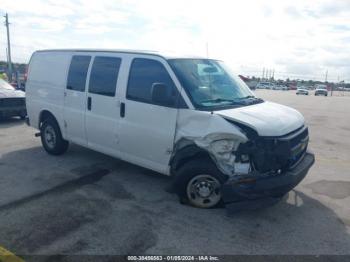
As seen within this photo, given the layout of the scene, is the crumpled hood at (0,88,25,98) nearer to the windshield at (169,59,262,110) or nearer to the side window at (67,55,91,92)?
the side window at (67,55,91,92)

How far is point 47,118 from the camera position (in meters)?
7.22

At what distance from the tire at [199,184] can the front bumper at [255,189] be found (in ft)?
0.83

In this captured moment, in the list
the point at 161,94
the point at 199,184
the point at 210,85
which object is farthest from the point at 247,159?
the point at 161,94

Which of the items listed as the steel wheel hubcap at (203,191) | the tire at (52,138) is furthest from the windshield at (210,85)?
the tire at (52,138)

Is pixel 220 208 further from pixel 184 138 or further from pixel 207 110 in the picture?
pixel 207 110

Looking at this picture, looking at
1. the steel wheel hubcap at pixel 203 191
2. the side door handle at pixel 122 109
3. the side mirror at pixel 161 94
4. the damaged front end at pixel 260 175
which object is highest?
the side mirror at pixel 161 94

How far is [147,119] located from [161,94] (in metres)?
0.58

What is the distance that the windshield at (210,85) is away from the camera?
4641mm

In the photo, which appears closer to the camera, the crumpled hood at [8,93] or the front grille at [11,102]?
the front grille at [11,102]

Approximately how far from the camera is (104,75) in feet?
18.8

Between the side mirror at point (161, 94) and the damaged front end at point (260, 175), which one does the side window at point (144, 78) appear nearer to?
the side mirror at point (161, 94)

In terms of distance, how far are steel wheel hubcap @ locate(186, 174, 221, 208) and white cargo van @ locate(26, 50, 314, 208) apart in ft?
0.05

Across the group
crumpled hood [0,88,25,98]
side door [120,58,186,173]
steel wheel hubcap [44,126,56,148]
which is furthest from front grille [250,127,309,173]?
crumpled hood [0,88,25,98]

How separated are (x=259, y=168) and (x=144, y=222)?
1.59 meters
